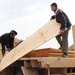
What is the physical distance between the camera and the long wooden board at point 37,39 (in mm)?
7342

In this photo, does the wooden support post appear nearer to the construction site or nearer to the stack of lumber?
the construction site

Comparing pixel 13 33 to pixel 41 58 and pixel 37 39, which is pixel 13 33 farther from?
pixel 41 58

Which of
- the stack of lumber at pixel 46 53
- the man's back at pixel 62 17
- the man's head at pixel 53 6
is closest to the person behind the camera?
the man's back at pixel 62 17

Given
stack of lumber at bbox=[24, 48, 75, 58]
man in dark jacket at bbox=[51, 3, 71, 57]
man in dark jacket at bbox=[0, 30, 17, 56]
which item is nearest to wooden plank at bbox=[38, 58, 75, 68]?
man in dark jacket at bbox=[51, 3, 71, 57]

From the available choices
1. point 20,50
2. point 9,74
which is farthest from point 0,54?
point 20,50

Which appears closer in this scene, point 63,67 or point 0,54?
point 63,67

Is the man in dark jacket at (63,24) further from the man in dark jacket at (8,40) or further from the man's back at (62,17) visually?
the man in dark jacket at (8,40)

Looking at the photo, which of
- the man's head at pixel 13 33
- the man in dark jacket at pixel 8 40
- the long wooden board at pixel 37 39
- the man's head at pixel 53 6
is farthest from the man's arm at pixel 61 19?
the man in dark jacket at pixel 8 40

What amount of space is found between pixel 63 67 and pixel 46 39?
87 centimetres

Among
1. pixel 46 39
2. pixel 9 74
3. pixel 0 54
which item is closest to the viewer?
pixel 46 39

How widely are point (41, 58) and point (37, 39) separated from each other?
0.62m

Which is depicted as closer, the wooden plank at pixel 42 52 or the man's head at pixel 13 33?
the wooden plank at pixel 42 52

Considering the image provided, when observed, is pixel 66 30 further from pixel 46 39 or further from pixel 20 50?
pixel 20 50

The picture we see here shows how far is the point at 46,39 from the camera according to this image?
7.26 metres
